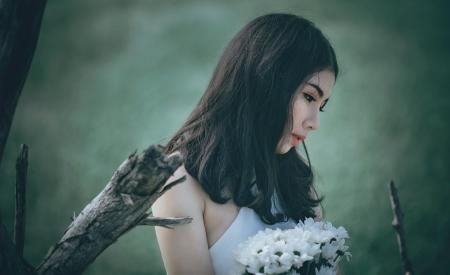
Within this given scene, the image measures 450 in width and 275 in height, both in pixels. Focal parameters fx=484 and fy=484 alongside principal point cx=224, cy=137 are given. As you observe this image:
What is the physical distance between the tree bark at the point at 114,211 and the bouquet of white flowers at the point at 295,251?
378mm

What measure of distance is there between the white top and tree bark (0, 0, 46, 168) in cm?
81

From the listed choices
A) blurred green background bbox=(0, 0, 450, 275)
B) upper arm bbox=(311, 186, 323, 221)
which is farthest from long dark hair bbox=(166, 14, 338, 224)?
blurred green background bbox=(0, 0, 450, 275)

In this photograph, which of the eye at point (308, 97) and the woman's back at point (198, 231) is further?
the eye at point (308, 97)

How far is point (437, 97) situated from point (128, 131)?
2.65 metres

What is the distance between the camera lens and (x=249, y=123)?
1481mm

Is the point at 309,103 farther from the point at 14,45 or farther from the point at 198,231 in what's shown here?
the point at 14,45

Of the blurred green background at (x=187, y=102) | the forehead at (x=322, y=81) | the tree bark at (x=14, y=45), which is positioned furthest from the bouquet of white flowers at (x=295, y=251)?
the blurred green background at (x=187, y=102)

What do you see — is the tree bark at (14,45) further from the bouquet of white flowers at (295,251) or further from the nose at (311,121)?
the nose at (311,121)

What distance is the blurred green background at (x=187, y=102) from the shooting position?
405cm

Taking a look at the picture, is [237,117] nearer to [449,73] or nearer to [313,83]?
[313,83]

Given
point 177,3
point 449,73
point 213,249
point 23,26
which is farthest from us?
point 177,3

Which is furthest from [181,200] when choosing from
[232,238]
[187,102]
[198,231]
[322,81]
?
[187,102]

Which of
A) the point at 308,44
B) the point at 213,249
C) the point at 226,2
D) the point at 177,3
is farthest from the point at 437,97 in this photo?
the point at 213,249

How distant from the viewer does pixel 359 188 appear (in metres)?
4.08
